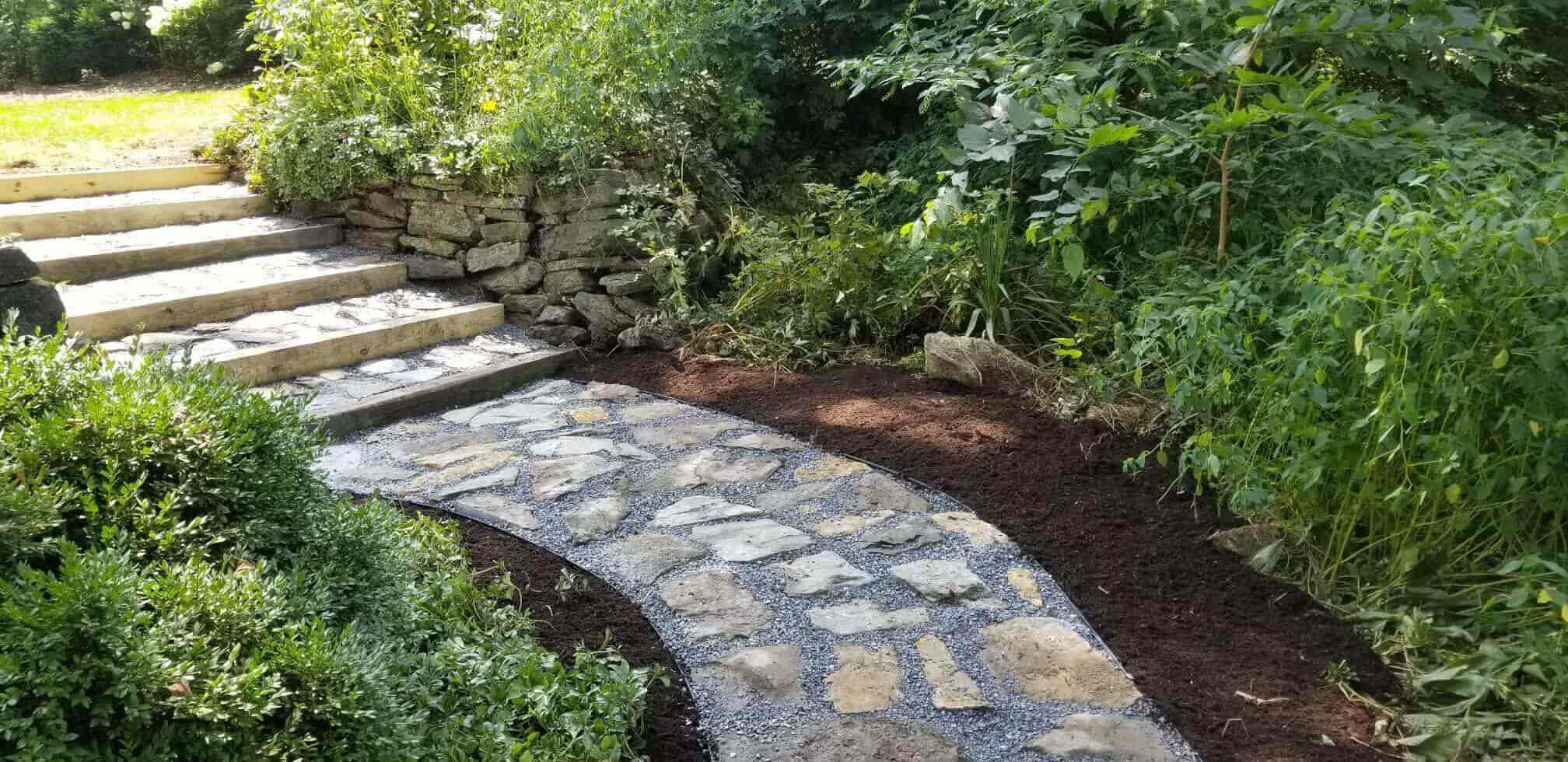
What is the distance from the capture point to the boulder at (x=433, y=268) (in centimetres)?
601

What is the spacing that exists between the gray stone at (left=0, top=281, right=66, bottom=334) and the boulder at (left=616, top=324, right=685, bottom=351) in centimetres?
281

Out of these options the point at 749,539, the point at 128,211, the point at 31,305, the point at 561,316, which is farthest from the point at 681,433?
the point at 128,211

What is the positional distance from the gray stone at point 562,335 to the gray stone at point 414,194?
1.03 metres

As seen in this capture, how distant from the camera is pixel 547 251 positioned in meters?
5.82

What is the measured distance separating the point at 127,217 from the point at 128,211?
0.04 metres

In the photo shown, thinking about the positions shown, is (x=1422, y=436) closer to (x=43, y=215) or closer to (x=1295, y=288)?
(x=1295, y=288)

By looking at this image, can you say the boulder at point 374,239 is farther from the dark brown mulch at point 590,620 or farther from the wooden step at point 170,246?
the dark brown mulch at point 590,620

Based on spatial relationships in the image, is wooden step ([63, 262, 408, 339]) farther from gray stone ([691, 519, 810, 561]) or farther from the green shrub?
gray stone ([691, 519, 810, 561])

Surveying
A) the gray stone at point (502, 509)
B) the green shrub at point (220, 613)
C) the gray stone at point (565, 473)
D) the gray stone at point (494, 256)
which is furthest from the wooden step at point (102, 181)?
the green shrub at point (220, 613)

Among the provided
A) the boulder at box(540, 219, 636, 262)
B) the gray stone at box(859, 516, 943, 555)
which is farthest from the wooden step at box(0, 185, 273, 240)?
the gray stone at box(859, 516, 943, 555)

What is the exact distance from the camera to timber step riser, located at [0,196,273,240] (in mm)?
5625

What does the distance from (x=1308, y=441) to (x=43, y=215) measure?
605 cm

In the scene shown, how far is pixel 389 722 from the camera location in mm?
1885

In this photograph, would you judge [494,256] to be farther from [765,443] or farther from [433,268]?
[765,443]
